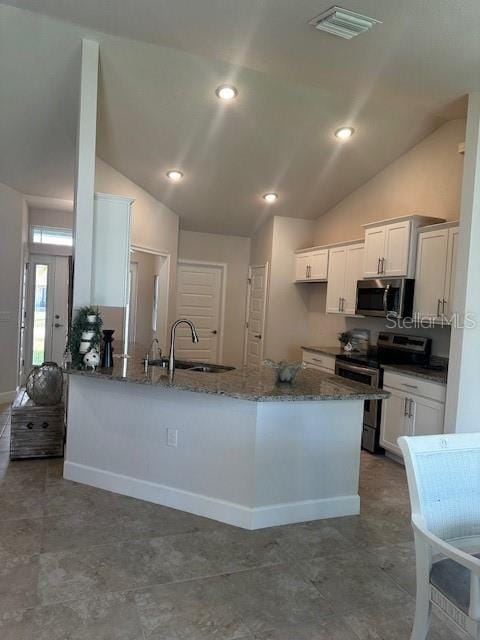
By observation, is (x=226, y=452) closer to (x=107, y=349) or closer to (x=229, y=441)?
(x=229, y=441)

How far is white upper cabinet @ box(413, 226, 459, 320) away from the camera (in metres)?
3.80

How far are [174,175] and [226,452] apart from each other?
364cm

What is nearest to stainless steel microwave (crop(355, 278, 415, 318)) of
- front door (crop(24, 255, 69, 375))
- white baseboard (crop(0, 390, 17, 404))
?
white baseboard (crop(0, 390, 17, 404))

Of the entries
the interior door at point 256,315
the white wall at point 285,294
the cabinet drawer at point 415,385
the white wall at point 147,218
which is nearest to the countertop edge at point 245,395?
the cabinet drawer at point 415,385

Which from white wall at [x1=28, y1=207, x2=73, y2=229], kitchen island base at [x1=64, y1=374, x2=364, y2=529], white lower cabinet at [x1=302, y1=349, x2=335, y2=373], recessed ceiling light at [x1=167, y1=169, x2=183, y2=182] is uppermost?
recessed ceiling light at [x1=167, y1=169, x2=183, y2=182]

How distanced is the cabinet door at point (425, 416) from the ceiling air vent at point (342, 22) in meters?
2.71

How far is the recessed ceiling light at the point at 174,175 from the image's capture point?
531 centimetres

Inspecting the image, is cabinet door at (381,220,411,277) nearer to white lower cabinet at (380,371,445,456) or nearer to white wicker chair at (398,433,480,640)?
white lower cabinet at (380,371,445,456)

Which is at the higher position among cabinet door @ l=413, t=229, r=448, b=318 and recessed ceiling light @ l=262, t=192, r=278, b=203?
recessed ceiling light @ l=262, t=192, r=278, b=203

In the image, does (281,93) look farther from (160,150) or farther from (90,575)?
(90,575)

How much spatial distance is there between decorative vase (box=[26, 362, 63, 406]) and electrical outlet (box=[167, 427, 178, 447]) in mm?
1450

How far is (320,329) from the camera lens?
249 inches

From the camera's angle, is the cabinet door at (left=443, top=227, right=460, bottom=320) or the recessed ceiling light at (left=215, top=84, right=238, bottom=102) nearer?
the cabinet door at (left=443, top=227, right=460, bottom=320)

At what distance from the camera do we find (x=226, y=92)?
3.95 metres
